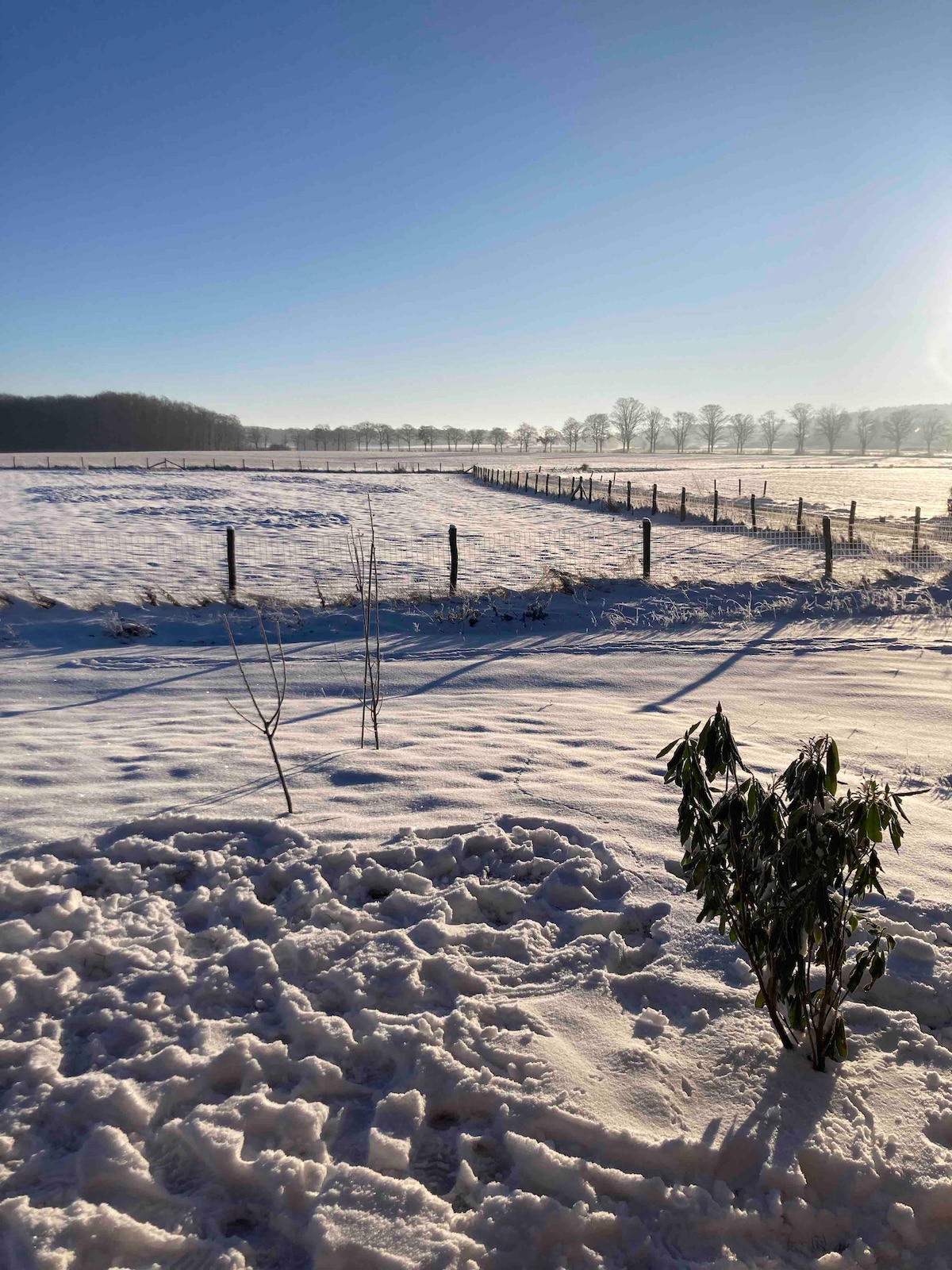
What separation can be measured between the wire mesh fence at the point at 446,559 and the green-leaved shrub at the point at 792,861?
28.2 feet

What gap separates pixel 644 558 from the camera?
13.1 meters

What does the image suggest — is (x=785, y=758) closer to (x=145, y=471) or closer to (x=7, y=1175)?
(x=7, y=1175)

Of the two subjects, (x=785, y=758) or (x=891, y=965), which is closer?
(x=891, y=965)

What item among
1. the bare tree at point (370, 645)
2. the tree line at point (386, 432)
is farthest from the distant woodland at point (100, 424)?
the bare tree at point (370, 645)

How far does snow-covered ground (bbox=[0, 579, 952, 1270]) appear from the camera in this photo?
2.16 metres

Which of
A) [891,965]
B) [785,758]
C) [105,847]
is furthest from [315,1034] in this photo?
[785,758]

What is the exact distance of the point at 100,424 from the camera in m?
127

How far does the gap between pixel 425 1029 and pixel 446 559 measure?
14.5m

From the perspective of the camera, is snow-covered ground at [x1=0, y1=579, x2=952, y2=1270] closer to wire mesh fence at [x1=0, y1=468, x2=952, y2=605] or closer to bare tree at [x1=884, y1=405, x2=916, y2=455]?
wire mesh fence at [x1=0, y1=468, x2=952, y2=605]

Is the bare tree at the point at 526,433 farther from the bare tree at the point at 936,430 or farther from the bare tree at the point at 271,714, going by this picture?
the bare tree at the point at 271,714

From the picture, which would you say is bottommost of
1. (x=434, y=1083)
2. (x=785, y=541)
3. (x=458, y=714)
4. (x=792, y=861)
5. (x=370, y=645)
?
(x=434, y=1083)

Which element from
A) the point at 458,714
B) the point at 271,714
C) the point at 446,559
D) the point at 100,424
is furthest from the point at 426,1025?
the point at 100,424

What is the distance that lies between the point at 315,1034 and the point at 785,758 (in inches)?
156

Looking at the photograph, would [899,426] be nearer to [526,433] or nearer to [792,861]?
[526,433]
